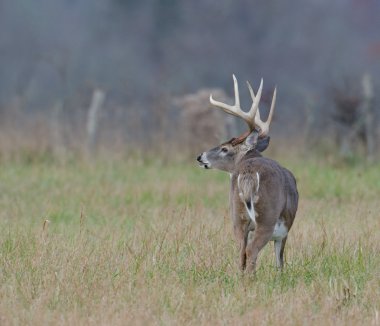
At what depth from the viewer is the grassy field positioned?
669 cm

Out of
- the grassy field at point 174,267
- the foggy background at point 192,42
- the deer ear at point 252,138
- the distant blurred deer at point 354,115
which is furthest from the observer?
the foggy background at point 192,42

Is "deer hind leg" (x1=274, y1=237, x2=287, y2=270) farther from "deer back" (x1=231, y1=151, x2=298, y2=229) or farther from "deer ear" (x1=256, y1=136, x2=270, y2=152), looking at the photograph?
"deer ear" (x1=256, y1=136, x2=270, y2=152)

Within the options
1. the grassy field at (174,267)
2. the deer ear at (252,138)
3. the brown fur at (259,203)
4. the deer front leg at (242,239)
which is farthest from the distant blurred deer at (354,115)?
the deer front leg at (242,239)

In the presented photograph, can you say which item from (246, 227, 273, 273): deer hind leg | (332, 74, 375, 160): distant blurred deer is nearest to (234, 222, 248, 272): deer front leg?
(246, 227, 273, 273): deer hind leg

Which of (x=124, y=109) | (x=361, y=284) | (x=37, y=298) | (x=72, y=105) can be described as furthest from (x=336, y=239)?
(x=72, y=105)

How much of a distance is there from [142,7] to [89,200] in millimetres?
33452

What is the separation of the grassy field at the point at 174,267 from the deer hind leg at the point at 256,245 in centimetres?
14

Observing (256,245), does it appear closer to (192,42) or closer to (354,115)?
(354,115)

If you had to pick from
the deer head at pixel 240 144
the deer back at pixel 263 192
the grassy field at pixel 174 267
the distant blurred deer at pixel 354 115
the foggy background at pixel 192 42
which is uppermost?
the foggy background at pixel 192 42

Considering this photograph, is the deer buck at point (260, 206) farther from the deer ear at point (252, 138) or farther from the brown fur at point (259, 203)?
the deer ear at point (252, 138)

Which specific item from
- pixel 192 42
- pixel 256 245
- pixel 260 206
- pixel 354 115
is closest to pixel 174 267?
pixel 256 245

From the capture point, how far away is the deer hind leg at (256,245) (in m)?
7.88

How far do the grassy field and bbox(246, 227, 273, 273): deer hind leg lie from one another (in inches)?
5.5

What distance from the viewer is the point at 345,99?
21.2 meters
